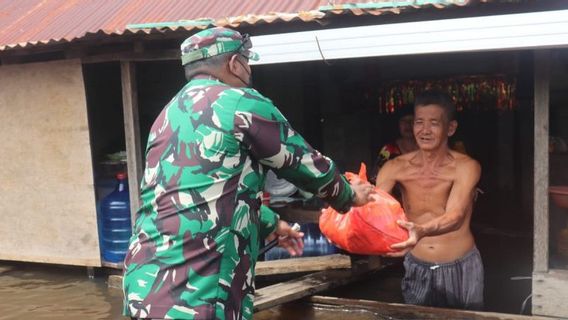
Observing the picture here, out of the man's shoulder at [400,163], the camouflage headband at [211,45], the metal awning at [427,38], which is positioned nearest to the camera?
the camouflage headband at [211,45]

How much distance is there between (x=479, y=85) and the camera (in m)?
8.70

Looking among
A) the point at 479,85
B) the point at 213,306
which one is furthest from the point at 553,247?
the point at 479,85

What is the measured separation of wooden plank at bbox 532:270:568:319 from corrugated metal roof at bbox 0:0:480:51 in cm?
227

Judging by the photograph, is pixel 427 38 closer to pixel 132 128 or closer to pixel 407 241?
pixel 407 241

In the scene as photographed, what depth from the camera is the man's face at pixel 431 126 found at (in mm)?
4500

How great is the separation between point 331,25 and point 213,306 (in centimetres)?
340

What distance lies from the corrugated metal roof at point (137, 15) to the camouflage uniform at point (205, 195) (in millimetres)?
2595

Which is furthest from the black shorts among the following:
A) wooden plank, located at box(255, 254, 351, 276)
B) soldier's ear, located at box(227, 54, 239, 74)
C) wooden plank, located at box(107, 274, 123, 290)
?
wooden plank, located at box(107, 274, 123, 290)

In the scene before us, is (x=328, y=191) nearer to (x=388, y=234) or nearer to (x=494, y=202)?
(x=388, y=234)

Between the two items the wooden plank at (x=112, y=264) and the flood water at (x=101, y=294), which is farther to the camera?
the wooden plank at (x=112, y=264)

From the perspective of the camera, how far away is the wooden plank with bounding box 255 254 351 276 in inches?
239

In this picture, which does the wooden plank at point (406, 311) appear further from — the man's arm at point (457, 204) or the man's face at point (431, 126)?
the man's face at point (431, 126)

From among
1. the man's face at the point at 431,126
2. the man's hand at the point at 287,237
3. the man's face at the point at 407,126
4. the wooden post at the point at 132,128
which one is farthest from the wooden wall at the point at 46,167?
the man's hand at the point at 287,237

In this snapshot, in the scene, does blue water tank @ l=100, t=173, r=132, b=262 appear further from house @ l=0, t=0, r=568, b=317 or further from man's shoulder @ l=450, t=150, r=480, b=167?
man's shoulder @ l=450, t=150, r=480, b=167
